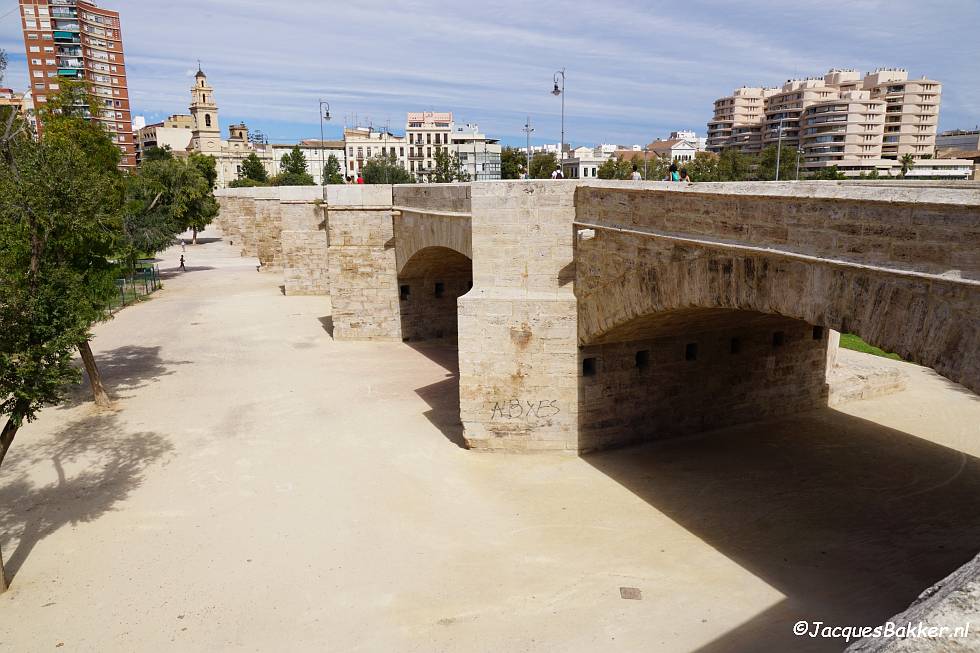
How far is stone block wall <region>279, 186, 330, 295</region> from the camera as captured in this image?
111 ft

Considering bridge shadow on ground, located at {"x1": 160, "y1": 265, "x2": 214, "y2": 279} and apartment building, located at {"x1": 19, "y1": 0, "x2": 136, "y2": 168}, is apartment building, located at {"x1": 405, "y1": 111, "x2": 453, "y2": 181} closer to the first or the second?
apartment building, located at {"x1": 19, "y1": 0, "x2": 136, "y2": 168}

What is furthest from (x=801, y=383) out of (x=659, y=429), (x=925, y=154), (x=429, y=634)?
(x=925, y=154)

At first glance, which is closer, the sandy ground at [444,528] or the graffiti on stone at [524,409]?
the sandy ground at [444,528]

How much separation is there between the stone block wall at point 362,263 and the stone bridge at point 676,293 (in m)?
0.53

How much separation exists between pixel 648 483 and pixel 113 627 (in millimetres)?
9538

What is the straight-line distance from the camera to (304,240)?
3528cm

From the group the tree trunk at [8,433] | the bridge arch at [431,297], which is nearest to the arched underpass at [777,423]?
the tree trunk at [8,433]

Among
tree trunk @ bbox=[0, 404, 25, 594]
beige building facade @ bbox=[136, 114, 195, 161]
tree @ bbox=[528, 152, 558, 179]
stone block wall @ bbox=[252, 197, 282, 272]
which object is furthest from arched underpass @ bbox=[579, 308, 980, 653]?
beige building facade @ bbox=[136, 114, 195, 161]

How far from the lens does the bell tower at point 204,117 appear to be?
110 m

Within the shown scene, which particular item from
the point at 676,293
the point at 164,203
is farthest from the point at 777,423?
the point at 164,203

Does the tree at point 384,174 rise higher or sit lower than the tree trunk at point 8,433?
higher

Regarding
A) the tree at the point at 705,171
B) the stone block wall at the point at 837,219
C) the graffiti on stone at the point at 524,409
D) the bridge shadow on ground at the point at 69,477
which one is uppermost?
the tree at the point at 705,171

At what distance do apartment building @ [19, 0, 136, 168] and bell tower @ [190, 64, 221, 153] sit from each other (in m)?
19.7

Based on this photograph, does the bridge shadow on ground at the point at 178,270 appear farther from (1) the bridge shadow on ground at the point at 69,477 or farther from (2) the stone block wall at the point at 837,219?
(2) the stone block wall at the point at 837,219
